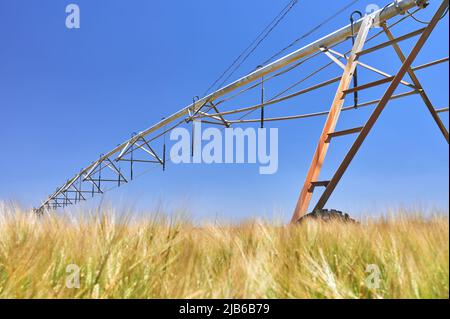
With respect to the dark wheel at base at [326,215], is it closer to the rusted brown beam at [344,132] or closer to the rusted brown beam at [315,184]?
the rusted brown beam at [315,184]

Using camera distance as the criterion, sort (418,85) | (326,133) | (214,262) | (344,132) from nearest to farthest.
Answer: (214,262) < (344,132) < (326,133) < (418,85)

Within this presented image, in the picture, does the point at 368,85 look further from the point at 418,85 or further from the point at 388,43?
the point at 418,85

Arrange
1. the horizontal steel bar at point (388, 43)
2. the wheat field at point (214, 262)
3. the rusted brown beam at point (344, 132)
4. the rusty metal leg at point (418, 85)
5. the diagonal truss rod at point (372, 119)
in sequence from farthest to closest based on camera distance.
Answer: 1. the rusty metal leg at point (418, 85)
2. the horizontal steel bar at point (388, 43)
3. the rusted brown beam at point (344, 132)
4. the diagonal truss rod at point (372, 119)
5. the wheat field at point (214, 262)

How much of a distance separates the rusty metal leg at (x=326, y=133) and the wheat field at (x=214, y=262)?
1250mm

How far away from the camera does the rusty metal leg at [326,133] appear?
340 centimetres

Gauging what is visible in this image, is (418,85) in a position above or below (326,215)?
above

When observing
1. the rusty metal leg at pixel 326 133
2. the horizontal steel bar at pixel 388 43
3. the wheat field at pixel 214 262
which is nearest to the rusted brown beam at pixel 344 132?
the rusty metal leg at pixel 326 133

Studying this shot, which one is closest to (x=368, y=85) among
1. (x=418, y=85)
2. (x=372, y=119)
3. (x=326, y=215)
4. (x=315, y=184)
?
(x=372, y=119)

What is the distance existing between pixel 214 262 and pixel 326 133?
2.11 m

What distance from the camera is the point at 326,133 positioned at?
351 cm

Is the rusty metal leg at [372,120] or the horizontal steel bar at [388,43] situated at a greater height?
the horizontal steel bar at [388,43]

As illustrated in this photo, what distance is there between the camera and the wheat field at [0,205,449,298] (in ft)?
4.21

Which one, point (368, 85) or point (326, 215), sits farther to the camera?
point (368, 85)

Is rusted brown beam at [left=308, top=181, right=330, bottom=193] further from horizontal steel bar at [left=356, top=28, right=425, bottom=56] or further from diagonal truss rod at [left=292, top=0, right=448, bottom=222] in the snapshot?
horizontal steel bar at [left=356, top=28, right=425, bottom=56]
